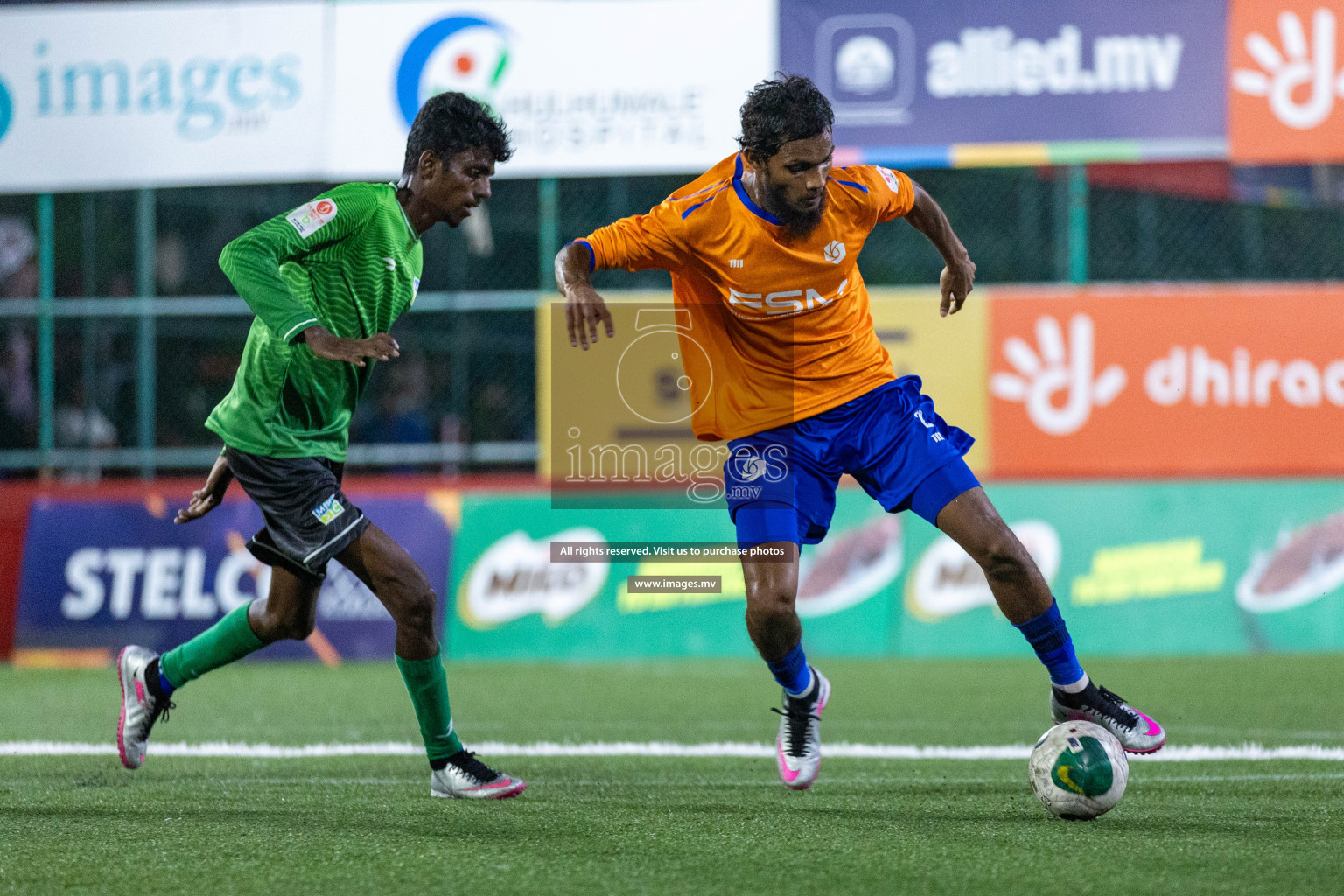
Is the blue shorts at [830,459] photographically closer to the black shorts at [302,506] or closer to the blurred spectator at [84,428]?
the black shorts at [302,506]

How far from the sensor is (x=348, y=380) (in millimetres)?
5066

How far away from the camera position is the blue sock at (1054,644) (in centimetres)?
459

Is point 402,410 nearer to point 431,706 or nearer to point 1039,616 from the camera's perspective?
point 431,706

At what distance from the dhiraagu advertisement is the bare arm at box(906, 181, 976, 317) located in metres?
4.52

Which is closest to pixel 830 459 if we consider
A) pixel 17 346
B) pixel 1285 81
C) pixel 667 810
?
pixel 667 810

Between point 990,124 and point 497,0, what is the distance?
353cm

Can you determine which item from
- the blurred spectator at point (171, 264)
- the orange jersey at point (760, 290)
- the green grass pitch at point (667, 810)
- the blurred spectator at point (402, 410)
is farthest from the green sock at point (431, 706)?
the blurred spectator at point (171, 264)

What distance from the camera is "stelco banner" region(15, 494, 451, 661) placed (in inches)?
380

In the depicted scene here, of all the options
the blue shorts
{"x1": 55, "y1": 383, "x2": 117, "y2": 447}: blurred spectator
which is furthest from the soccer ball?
{"x1": 55, "y1": 383, "x2": 117, "y2": 447}: blurred spectator

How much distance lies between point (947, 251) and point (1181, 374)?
5412 millimetres

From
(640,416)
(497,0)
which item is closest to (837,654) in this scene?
(640,416)

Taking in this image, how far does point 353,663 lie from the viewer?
962 centimetres

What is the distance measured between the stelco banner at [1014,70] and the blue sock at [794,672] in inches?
231

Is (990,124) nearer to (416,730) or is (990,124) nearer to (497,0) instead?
(497,0)
